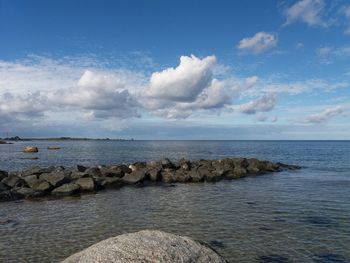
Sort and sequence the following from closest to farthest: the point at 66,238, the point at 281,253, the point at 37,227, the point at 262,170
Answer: the point at 281,253 < the point at 66,238 < the point at 37,227 < the point at 262,170

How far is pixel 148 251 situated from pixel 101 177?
2788 cm

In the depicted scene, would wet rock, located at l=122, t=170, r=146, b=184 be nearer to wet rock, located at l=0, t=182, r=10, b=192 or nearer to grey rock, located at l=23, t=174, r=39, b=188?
grey rock, located at l=23, t=174, r=39, b=188

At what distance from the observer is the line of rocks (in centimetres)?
2884

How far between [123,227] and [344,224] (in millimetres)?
11440

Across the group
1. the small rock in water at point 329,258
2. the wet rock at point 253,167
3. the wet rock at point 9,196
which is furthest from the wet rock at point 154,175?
the small rock in water at point 329,258

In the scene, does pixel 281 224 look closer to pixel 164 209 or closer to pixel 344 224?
pixel 344 224

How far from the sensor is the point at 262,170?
49.4 meters

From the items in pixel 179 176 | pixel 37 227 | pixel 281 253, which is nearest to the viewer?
pixel 281 253

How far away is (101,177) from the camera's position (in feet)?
115

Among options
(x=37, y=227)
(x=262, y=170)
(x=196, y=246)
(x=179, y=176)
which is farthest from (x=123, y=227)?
(x=262, y=170)

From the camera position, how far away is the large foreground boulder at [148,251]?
7758 mm

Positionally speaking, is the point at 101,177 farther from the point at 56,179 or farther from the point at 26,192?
the point at 26,192

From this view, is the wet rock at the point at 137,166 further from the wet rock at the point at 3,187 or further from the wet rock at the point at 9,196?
the wet rock at the point at 9,196

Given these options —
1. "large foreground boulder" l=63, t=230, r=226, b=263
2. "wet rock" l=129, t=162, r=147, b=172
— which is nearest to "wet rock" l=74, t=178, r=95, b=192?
"wet rock" l=129, t=162, r=147, b=172
